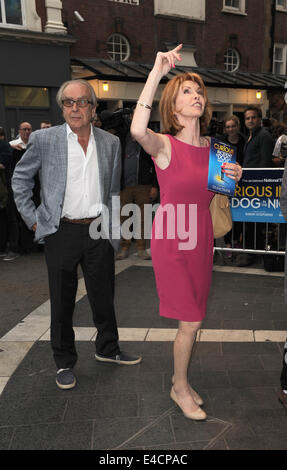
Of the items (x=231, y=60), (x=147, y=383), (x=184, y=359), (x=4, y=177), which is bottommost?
(x=147, y=383)

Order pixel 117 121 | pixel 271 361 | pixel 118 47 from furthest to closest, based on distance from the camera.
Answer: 1. pixel 118 47
2. pixel 117 121
3. pixel 271 361

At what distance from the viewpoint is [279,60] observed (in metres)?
21.9

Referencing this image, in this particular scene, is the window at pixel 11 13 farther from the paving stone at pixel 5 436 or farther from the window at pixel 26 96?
the paving stone at pixel 5 436

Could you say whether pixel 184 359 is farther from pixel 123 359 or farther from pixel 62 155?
pixel 62 155

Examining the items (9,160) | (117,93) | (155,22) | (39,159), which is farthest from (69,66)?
(39,159)

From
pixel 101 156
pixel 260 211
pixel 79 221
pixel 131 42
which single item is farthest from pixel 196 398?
pixel 131 42

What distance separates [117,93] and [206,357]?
13.8 meters

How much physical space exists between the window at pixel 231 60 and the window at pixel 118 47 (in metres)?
5.02

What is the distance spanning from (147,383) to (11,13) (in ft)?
46.1

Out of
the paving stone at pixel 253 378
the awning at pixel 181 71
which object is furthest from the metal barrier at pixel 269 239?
the awning at pixel 181 71

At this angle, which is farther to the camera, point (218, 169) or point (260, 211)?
point (260, 211)

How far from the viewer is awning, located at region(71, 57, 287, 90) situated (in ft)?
49.1

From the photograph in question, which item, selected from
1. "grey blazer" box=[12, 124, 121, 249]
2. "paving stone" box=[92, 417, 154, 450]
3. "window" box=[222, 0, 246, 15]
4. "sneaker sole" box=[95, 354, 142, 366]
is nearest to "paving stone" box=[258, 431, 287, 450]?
"paving stone" box=[92, 417, 154, 450]

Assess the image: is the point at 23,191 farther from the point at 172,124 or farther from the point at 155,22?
the point at 155,22
